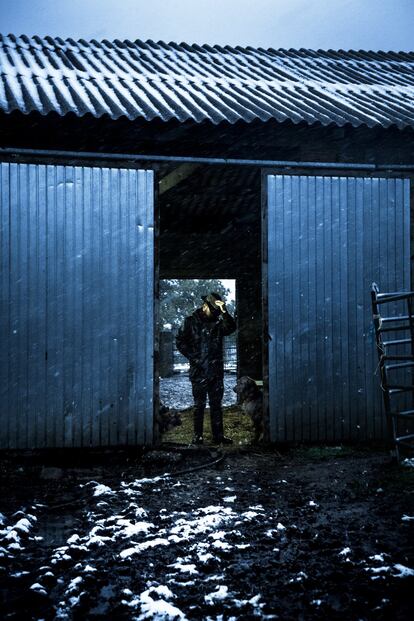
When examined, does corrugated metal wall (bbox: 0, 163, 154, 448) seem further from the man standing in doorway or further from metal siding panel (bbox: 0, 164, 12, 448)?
the man standing in doorway

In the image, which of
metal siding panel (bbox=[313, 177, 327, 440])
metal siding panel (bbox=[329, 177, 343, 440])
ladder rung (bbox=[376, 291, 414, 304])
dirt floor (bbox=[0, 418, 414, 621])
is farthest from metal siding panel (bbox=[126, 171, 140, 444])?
ladder rung (bbox=[376, 291, 414, 304])

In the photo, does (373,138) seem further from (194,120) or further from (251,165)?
(194,120)

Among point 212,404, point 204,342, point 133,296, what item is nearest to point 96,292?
point 133,296

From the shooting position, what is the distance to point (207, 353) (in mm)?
8086

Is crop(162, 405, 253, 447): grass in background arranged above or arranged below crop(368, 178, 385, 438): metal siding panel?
below

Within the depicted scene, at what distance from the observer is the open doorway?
879 cm

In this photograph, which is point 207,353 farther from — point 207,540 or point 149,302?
point 207,540

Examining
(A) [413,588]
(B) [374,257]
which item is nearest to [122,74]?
(B) [374,257]

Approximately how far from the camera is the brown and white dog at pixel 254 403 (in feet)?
25.7

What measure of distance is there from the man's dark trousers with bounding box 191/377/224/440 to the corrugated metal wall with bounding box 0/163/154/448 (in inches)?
52.0

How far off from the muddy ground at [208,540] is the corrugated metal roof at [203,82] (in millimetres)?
4199

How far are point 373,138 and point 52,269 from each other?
4671 millimetres

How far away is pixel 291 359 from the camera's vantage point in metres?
7.16

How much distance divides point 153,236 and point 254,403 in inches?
119
